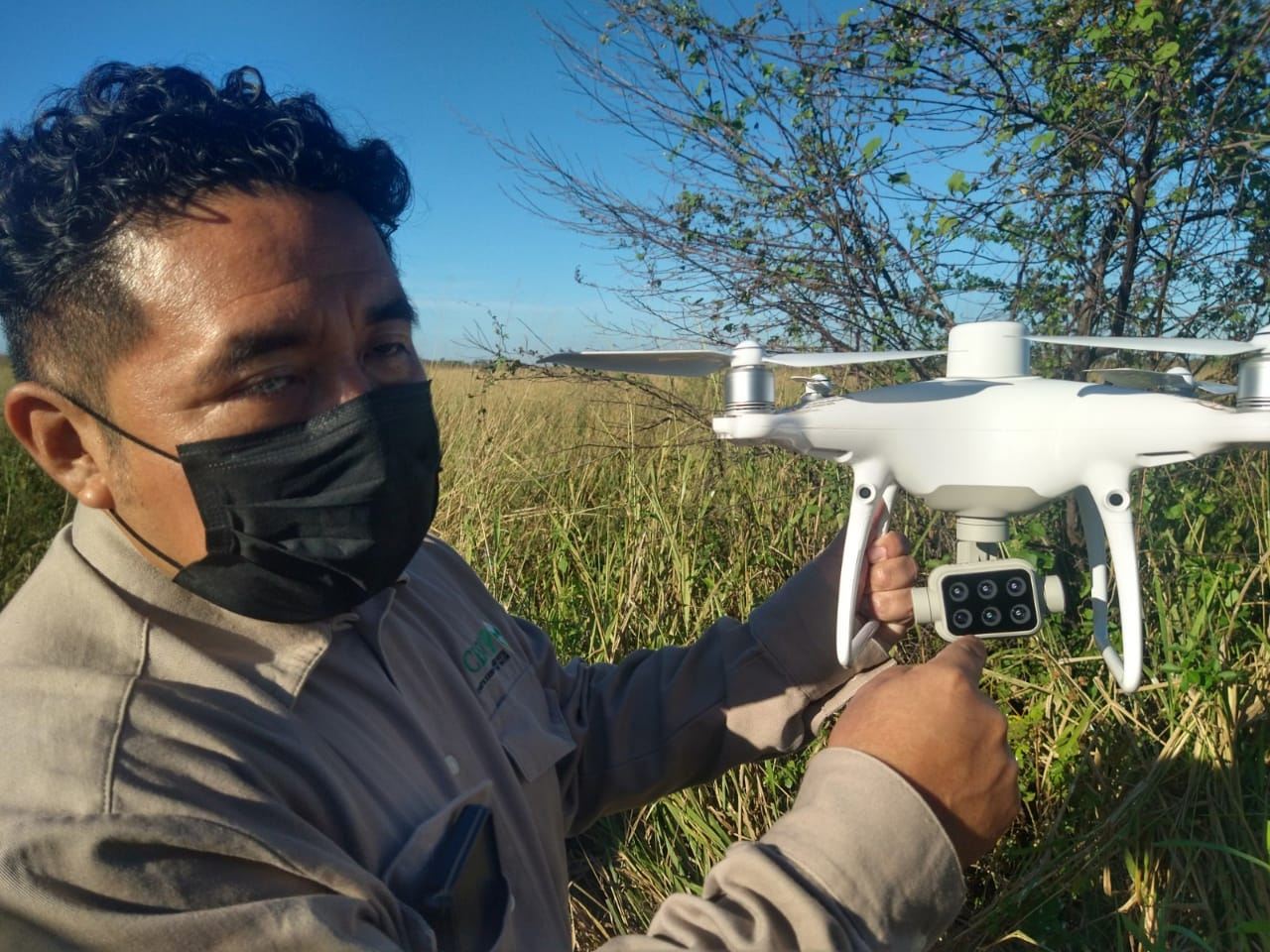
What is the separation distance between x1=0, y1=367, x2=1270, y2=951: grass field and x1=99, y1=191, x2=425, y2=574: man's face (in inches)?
69.4

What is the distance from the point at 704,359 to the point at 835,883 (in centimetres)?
76

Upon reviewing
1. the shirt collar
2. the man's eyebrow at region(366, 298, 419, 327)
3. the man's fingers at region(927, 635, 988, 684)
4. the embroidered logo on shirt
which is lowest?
the embroidered logo on shirt

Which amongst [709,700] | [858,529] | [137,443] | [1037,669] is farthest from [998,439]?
[1037,669]

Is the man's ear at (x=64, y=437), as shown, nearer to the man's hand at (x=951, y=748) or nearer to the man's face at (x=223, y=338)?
the man's face at (x=223, y=338)

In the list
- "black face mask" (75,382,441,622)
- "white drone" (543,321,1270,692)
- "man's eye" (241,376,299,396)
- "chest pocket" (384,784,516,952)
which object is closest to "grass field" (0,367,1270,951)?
"white drone" (543,321,1270,692)

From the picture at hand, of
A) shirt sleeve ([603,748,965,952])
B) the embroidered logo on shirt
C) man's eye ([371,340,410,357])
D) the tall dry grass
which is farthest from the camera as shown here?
the tall dry grass

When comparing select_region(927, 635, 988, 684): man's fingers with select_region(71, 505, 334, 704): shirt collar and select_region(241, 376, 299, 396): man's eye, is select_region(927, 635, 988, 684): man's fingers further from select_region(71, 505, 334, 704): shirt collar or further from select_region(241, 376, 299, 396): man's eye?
select_region(241, 376, 299, 396): man's eye

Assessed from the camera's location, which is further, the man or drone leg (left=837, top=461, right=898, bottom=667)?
drone leg (left=837, top=461, right=898, bottom=667)

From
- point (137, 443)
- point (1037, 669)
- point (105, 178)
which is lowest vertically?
point (1037, 669)

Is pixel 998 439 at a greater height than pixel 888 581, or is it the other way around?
pixel 998 439

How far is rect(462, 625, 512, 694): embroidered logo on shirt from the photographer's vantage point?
4.65 ft

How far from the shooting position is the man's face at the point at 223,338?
110cm

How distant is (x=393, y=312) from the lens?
1267mm

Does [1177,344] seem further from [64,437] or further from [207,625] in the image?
[64,437]
